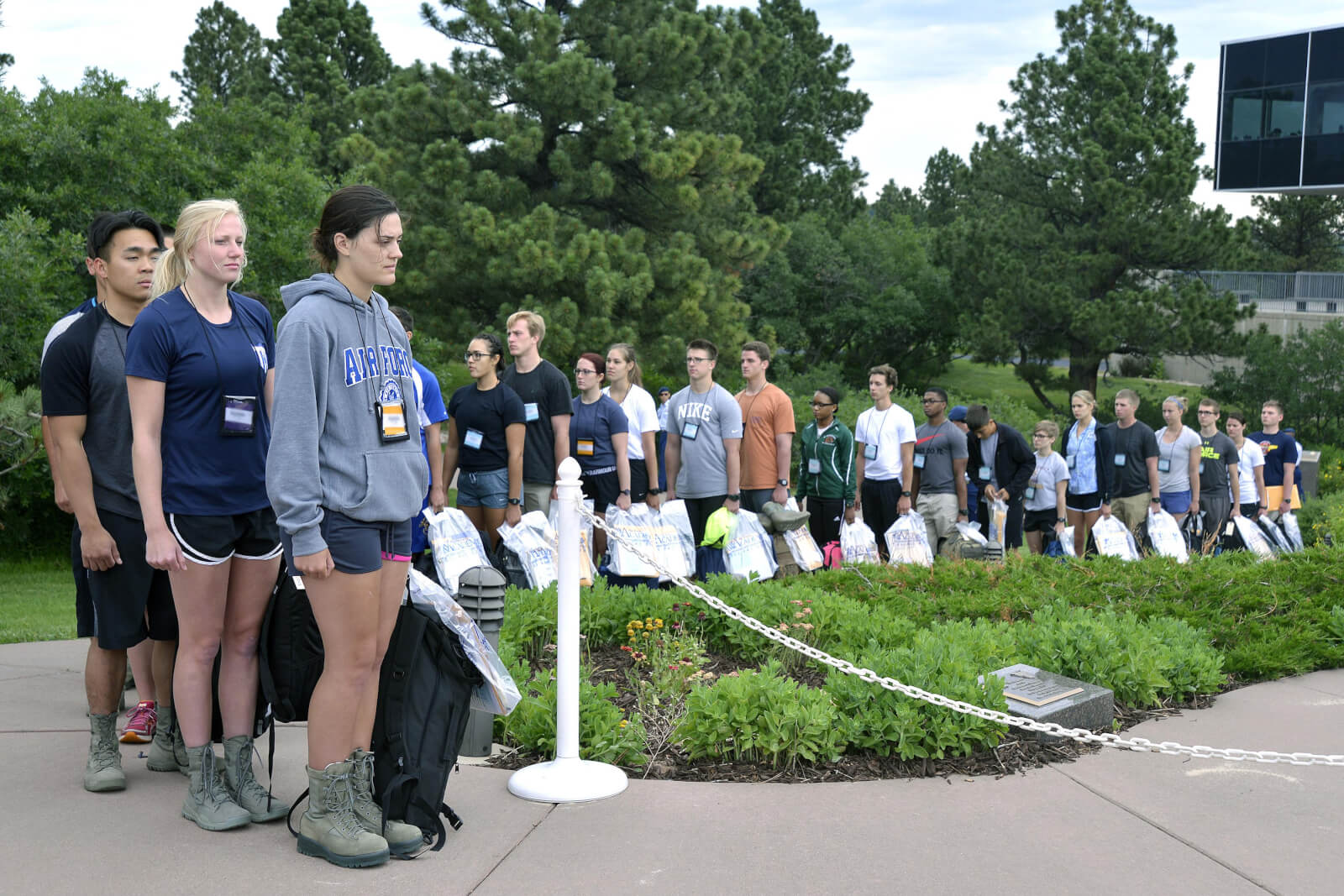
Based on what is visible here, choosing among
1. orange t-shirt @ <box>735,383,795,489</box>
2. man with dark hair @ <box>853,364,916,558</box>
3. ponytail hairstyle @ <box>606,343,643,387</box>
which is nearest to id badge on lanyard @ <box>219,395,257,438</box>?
ponytail hairstyle @ <box>606,343,643,387</box>

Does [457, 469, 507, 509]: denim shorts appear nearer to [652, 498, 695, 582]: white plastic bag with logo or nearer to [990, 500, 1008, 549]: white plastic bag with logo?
[652, 498, 695, 582]: white plastic bag with logo

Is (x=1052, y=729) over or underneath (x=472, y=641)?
underneath

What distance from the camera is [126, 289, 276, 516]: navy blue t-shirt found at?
Result: 4.05m

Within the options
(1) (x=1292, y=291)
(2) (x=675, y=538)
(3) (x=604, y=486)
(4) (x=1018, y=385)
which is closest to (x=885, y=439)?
(2) (x=675, y=538)

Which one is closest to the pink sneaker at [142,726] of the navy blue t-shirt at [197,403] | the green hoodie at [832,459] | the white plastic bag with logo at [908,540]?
the navy blue t-shirt at [197,403]

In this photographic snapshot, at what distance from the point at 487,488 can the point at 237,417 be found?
421 centimetres

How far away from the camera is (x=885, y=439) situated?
425 inches

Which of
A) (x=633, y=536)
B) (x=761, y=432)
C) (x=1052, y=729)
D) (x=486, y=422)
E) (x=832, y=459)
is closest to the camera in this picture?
(x=1052, y=729)

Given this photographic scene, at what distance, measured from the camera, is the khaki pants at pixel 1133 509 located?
39.2 feet

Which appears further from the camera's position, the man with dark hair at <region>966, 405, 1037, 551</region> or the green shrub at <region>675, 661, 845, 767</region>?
the man with dark hair at <region>966, 405, 1037, 551</region>

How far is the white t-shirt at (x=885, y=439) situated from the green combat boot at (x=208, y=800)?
7.48m

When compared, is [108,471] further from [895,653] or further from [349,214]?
[895,653]

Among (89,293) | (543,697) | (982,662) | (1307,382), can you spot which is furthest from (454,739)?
(1307,382)

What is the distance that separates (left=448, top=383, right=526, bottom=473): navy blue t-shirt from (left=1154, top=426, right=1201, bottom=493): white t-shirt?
7239mm
